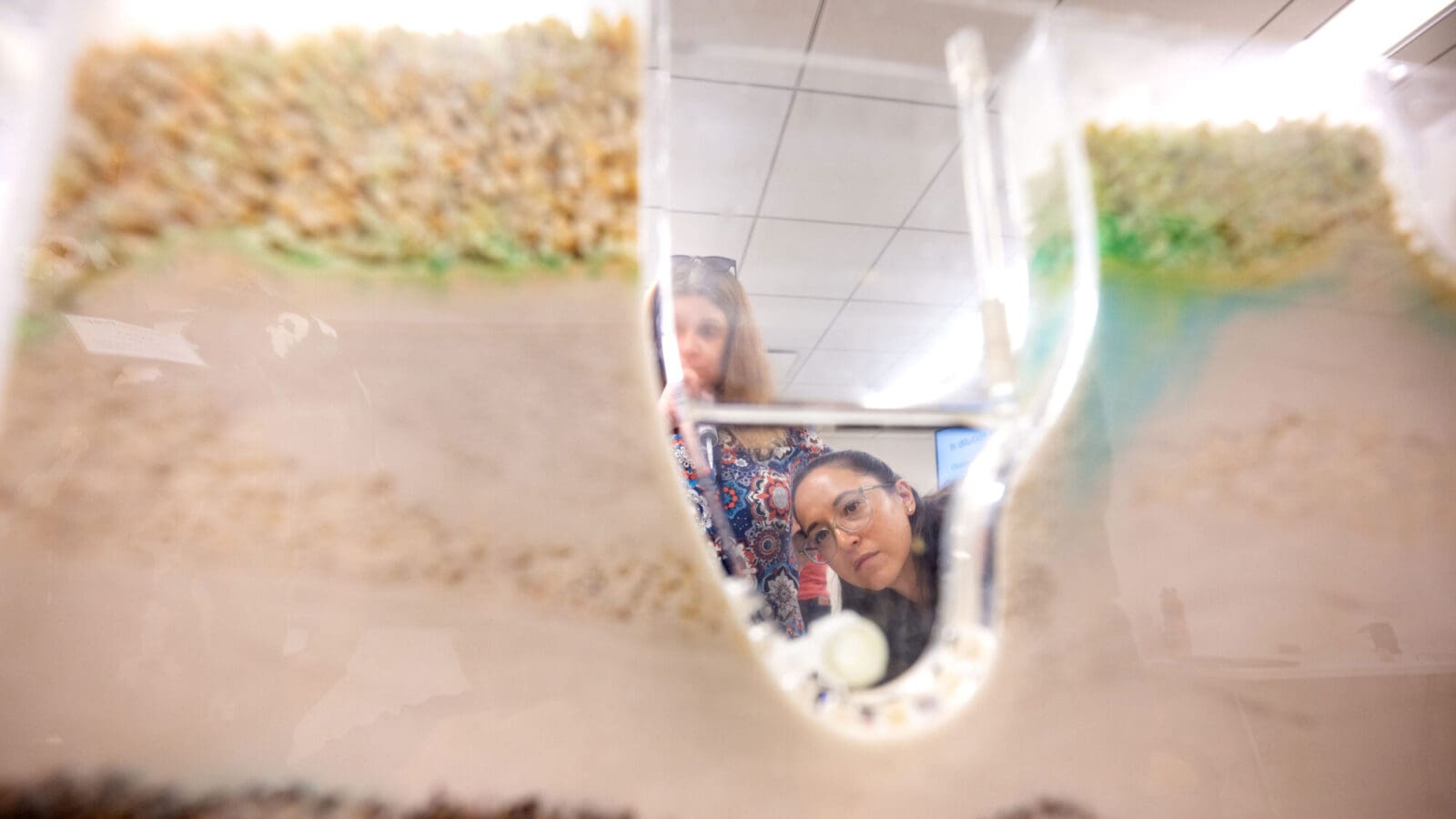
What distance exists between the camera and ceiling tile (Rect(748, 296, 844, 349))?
633 mm

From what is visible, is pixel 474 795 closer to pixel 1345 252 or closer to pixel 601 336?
pixel 601 336

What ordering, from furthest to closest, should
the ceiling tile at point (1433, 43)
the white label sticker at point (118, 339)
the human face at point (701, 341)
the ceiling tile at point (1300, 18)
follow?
1. the ceiling tile at point (1300, 18)
2. the ceiling tile at point (1433, 43)
3. the human face at point (701, 341)
4. the white label sticker at point (118, 339)

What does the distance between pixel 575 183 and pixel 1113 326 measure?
48 centimetres

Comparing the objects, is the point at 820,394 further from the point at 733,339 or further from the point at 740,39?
the point at 740,39

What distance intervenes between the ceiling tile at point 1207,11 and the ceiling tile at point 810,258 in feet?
2.14

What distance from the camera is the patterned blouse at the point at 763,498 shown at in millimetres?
663

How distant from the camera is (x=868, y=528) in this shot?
0.65 meters

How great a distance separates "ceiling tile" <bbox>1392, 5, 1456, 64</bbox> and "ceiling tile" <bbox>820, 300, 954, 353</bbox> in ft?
2.05

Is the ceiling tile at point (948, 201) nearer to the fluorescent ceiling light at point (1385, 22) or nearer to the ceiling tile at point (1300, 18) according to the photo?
the fluorescent ceiling light at point (1385, 22)

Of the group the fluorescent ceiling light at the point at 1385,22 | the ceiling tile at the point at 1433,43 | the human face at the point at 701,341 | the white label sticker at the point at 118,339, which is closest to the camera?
the white label sticker at the point at 118,339

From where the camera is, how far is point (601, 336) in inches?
20.2

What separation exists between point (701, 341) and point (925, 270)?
23 cm

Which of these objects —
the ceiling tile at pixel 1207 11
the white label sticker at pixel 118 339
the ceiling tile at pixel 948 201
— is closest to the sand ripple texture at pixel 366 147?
the white label sticker at pixel 118 339

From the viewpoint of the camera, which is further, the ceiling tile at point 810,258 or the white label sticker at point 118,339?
the ceiling tile at point 810,258
